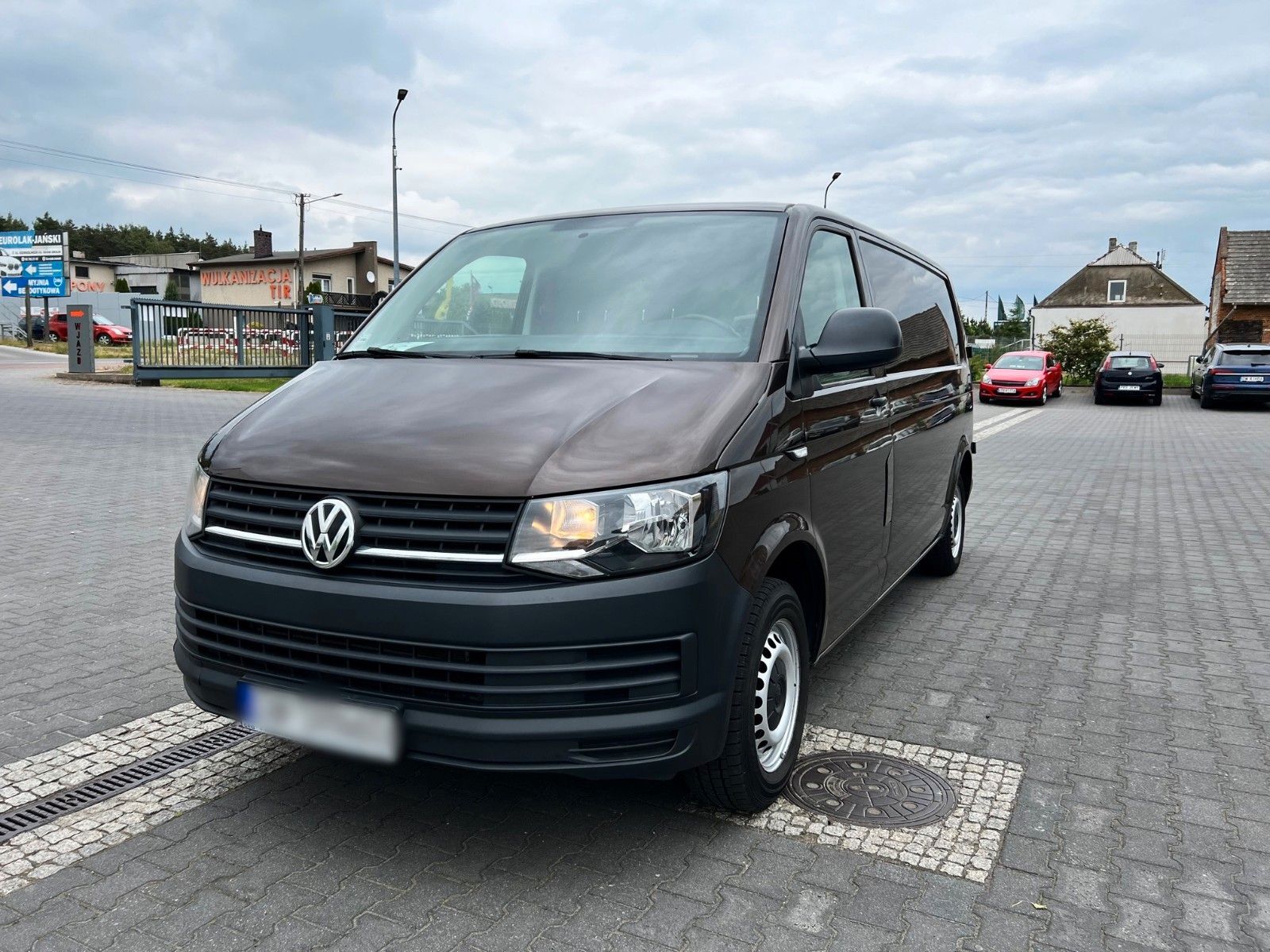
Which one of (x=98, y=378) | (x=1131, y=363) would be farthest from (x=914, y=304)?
(x=1131, y=363)

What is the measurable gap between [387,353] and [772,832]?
2.13 metres

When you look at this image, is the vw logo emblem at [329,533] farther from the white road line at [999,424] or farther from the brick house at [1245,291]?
the brick house at [1245,291]

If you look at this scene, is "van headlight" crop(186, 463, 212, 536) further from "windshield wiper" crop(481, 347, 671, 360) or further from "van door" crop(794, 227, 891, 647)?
"van door" crop(794, 227, 891, 647)

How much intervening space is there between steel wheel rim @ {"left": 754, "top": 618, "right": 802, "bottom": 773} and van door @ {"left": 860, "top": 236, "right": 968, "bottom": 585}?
137cm

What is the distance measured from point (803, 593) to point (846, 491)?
497 mm

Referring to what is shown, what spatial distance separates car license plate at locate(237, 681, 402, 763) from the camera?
2.70 meters

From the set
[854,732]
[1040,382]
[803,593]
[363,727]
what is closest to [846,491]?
[803,593]

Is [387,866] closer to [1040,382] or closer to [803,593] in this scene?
[803,593]

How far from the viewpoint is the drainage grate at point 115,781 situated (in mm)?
3184

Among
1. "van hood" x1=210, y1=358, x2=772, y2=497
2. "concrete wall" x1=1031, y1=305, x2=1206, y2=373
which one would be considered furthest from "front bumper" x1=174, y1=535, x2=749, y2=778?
"concrete wall" x1=1031, y1=305, x2=1206, y2=373

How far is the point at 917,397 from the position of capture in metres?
4.96

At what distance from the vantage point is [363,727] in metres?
2.72

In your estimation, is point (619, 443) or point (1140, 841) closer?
point (619, 443)

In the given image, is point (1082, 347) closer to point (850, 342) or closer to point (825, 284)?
point (825, 284)
